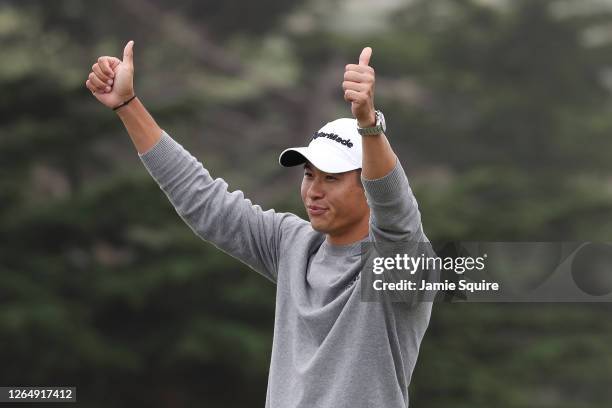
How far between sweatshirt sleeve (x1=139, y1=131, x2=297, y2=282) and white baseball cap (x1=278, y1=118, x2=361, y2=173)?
182mm

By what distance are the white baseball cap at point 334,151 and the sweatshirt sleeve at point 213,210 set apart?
0.60 ft

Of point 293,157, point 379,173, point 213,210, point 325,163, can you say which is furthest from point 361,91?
point 213,210

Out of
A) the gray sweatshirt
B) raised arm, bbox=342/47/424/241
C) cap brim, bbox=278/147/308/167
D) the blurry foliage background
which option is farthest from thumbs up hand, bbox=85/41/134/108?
the blurry foliage background

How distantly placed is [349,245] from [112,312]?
305 inches

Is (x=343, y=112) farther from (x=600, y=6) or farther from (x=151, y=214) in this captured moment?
(x=151, y=214)

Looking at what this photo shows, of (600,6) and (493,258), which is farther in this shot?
(600,6)

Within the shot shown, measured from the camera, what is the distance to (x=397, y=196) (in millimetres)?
2404

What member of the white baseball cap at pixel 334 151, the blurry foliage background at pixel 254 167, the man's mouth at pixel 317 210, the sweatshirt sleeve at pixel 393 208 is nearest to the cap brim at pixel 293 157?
the white baseball cap at pixel 334 151

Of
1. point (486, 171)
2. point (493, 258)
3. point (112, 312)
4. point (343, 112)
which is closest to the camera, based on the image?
point (493, 258)

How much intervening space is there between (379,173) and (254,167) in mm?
11439

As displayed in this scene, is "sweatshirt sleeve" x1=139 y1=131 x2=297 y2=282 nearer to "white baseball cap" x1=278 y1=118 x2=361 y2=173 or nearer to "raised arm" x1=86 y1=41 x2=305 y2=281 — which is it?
"raised arm" x1=86 y1=41 x2=305 y2=281

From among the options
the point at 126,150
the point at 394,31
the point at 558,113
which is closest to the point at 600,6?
the point at 558,113

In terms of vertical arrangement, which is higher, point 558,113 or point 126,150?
point 558,113

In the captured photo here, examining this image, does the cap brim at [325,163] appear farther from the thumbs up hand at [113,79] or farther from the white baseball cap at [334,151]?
the thumbs up hand at [113,79]
